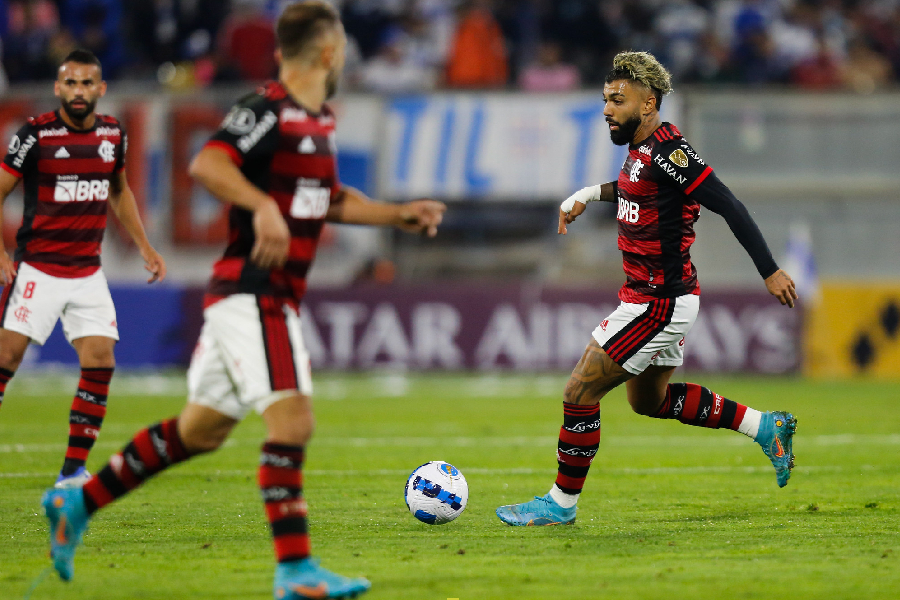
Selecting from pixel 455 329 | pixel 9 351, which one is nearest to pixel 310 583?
pixel 9 351

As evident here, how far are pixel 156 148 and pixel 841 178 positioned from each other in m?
10.7

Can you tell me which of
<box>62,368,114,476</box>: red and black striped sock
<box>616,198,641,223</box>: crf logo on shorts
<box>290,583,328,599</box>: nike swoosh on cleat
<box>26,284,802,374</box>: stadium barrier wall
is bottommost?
<box>26,284,802,374</box>: stadium barrier wall

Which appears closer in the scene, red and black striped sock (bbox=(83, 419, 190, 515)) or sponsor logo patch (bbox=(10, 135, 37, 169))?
red and black striped sock (bbox=(83, 419, 190, 515))

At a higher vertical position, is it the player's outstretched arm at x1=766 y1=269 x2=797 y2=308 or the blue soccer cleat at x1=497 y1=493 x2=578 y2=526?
the player's outstretched arm at x1=766 y1=269 x2=797 y2=308

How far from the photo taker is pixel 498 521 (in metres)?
6.79

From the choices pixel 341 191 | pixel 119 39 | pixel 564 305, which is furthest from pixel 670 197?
pixel 119 39

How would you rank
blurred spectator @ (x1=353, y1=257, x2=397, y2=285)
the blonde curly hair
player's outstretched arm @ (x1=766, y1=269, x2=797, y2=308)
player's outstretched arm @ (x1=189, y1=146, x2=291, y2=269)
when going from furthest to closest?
blurred spectator @ (x1=353, y1=257, x2=397, y2=285)
the blonde curly hair
player's outstretched arm @ (x1=766, y1=269, x2=797, y2=308)
player's outstretched arm @ (x1=189, y1=146, x2=291, y2=269)

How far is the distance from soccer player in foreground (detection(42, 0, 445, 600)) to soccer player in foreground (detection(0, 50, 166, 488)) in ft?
8.99

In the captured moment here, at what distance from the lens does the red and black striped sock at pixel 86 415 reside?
7.70 meters

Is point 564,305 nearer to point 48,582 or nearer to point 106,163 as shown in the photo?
point 106,163

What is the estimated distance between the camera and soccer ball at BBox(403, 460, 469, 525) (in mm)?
6617

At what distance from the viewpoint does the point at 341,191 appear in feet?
17.7

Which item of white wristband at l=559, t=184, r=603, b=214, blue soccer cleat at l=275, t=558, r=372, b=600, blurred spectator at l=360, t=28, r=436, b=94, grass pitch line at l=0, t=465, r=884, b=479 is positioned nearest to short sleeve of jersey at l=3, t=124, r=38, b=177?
grass pitch line at l=0, t=465, r=884, b=479

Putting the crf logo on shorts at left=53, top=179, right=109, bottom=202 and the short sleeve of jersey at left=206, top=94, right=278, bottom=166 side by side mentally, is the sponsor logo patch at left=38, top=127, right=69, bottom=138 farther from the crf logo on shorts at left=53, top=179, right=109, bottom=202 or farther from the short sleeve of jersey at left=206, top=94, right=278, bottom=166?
the short sleeve of jersey at left=206, top=94, right=278, bottom=166
